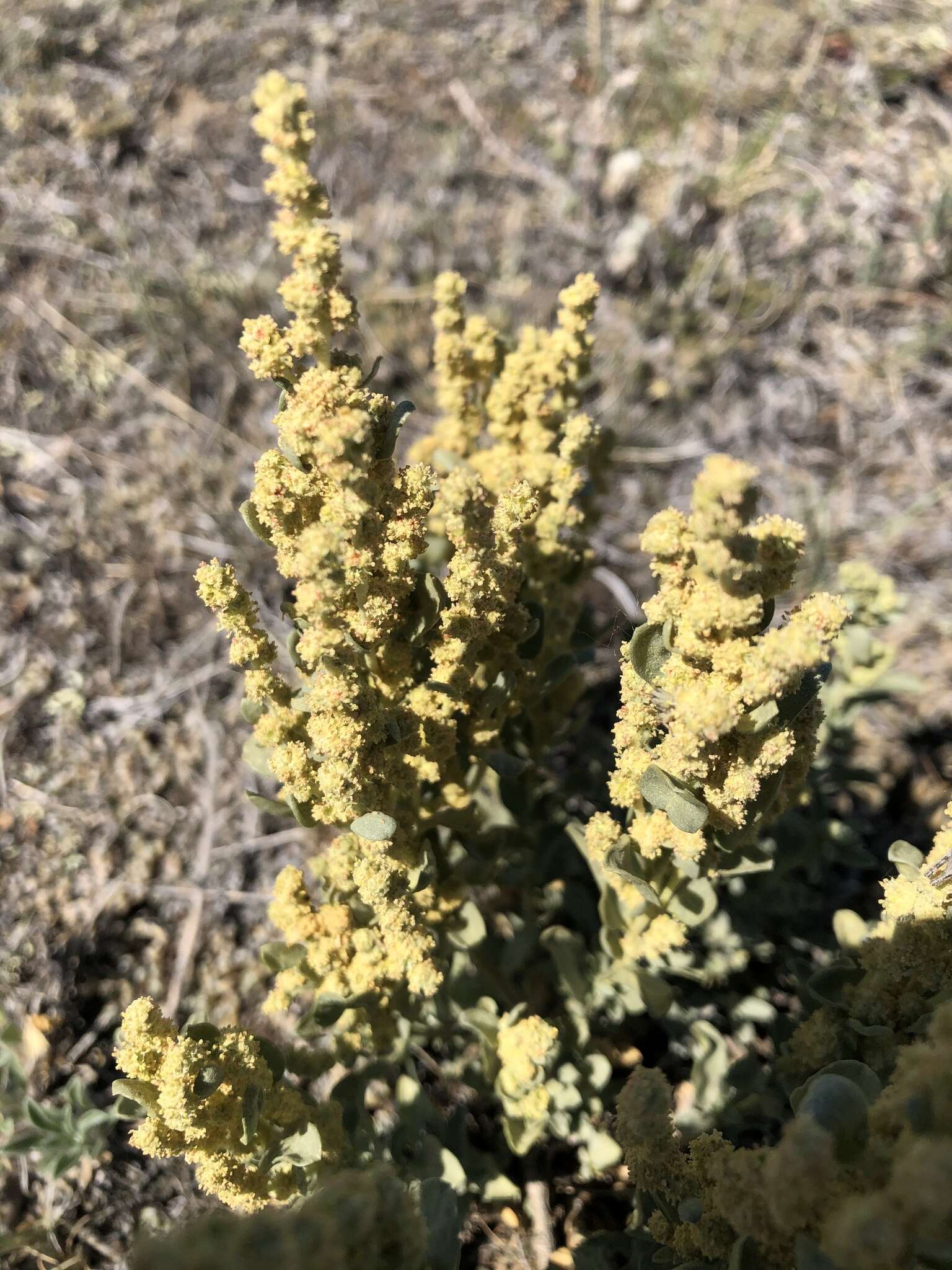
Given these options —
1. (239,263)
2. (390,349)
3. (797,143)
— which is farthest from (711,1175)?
(797,143)

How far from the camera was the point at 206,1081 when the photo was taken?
175 cm

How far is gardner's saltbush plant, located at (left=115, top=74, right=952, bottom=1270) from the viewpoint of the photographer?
152 centimetres

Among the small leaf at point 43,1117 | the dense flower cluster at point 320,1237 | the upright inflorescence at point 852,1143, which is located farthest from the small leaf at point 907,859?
the small leaf at point 43,1117

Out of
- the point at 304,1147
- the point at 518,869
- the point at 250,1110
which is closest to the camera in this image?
the point at 250,1110

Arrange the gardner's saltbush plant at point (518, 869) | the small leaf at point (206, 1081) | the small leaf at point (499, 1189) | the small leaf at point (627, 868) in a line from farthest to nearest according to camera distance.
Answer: the small leaf at point (499, 1189), the small leaf at point (627, 868), the small leaf at point (206, 1081), the gardner's saltbush plant at point (518, 869)

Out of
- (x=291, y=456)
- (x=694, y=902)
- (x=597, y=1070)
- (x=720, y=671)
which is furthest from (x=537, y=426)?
(x=597, y=1070)

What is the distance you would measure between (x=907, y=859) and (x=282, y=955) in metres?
1.47

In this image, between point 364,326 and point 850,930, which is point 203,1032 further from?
point 364,326

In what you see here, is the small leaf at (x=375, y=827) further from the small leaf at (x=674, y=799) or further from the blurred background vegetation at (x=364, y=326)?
the blurred background vegetation at (x=364, y=326)

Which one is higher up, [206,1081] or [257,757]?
[257,757]

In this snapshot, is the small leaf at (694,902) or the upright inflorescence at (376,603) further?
the small leaf at (694,902)

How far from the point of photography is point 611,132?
5.17 metres

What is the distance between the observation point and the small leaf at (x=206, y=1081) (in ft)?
5.68

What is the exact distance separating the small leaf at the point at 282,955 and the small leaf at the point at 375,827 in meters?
0.53
